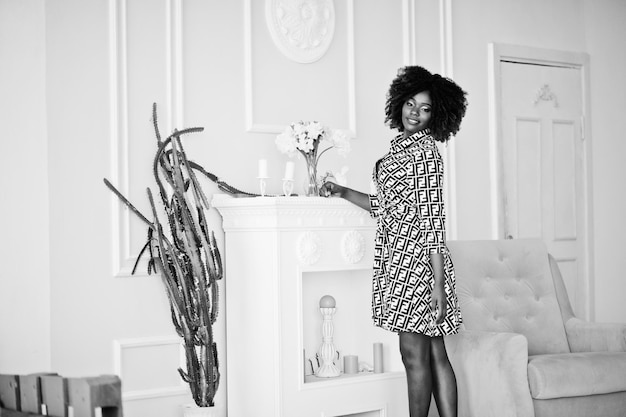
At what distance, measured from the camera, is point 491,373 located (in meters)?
3.53

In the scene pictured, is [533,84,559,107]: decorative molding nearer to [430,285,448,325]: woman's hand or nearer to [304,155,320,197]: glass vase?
[304,155,320,197]: glass vase

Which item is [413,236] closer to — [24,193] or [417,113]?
A: [417,113]

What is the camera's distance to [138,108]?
3852mm

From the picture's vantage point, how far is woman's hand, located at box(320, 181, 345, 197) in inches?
155

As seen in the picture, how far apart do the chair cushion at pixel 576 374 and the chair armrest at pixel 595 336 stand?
0.21 m

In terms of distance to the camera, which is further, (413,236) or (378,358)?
(378,358)

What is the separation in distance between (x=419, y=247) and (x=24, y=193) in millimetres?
1654

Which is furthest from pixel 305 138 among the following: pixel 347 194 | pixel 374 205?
pixel 374 205

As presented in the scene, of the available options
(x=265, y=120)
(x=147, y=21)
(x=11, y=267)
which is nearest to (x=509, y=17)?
(x=265, y=120)

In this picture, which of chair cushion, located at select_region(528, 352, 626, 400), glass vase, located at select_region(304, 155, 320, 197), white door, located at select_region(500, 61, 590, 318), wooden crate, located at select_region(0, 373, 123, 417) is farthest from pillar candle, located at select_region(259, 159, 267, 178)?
wooden crate, located at select_region(0, 373, 123, 417)

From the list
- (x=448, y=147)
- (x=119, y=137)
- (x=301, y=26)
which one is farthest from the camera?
(x=448, y=147)

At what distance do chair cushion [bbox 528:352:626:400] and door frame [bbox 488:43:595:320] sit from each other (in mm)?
1462

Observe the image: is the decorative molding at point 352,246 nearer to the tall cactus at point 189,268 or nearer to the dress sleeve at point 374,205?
the dress sleeve at point 374,205

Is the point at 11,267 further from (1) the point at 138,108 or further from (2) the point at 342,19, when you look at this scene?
(2) the point at 342,19
